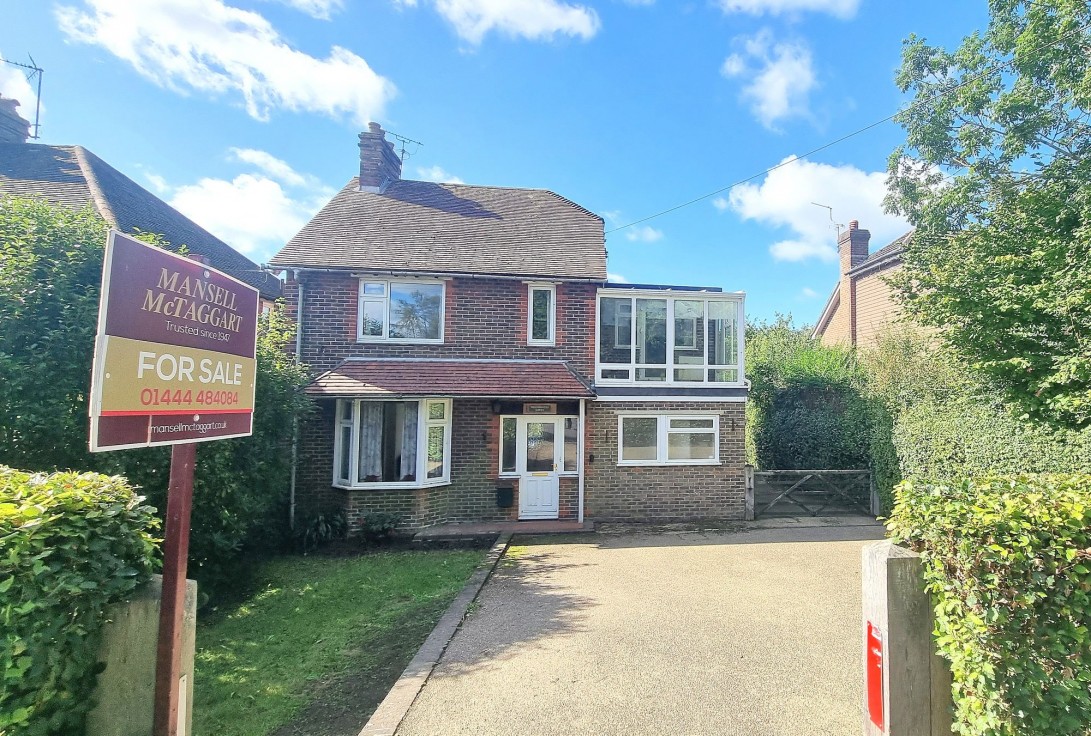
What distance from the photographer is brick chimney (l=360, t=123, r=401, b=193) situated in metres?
13.1

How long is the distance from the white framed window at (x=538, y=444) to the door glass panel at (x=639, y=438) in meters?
1.11

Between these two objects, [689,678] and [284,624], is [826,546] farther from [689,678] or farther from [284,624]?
[284,624]

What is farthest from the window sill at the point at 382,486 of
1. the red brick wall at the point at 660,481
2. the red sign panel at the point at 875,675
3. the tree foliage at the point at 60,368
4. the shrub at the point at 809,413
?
the shrub at the point at 809,413

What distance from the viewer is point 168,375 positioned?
2357mm

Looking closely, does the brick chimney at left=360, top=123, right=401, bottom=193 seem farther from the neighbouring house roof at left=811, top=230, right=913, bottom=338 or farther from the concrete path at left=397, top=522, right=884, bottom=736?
the neighbouring house roof at left=811, top=230, right=913, bottom=338

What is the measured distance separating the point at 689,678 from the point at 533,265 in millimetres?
8889

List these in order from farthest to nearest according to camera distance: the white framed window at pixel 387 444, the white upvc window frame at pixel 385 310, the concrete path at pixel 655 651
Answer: the white upvc window frame at pixel 385 310, the white framed window at pixel 387 444, the concrete path at pixel 655 651

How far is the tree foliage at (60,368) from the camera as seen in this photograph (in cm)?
507

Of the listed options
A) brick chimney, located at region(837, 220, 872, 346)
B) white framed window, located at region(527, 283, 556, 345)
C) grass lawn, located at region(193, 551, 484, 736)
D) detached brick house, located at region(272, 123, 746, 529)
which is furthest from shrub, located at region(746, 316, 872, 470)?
grass lawn, located at region(193, 551, 484, 736)

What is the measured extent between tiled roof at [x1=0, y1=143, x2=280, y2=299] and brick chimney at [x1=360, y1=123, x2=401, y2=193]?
186 inches

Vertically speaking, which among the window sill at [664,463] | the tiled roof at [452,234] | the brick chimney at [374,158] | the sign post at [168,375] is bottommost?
the window sill at [664,463]

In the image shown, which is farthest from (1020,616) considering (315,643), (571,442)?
(571,442)

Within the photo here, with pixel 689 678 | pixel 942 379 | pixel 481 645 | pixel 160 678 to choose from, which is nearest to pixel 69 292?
pixel 160 678

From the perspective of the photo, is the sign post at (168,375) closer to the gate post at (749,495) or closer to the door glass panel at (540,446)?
the door glass panel at (540,446)
